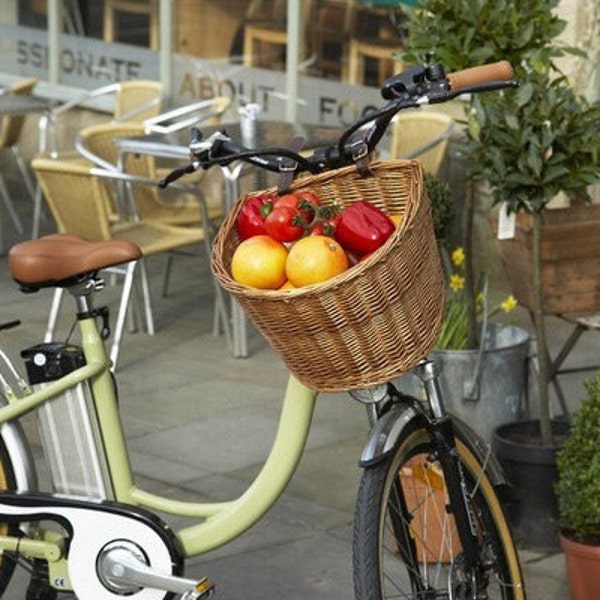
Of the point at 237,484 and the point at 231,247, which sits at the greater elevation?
the point at 231,247

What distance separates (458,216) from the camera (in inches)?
364

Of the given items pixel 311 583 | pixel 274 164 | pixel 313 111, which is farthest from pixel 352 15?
pixel 274 164

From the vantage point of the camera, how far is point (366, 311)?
3.79 m

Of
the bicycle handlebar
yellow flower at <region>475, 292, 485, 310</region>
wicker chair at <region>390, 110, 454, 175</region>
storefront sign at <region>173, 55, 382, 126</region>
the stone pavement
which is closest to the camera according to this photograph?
the bicycle handlebar

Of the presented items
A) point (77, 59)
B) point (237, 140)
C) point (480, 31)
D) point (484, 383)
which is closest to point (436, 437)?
point (484, 383)

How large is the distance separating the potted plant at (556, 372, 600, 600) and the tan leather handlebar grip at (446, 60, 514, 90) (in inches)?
49.1

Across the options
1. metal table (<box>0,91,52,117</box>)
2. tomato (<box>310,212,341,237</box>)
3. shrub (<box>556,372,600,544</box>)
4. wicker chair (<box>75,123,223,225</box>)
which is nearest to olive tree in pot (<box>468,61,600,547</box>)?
shrub (<box>556,372,600,544</box>)

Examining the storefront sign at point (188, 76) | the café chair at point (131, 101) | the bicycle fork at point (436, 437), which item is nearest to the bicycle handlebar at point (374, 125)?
the bicycle fork at point (436, 437)

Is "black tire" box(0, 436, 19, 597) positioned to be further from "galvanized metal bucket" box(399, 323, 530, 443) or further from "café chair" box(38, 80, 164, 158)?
"café chair" box(38, 80, 164, 158)

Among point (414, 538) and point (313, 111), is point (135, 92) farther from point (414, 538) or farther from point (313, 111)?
point (414, 538)

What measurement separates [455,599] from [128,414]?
3045mm

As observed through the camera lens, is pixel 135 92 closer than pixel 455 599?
No

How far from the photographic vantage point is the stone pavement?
536 centimetres

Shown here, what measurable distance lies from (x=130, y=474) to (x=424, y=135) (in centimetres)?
427
